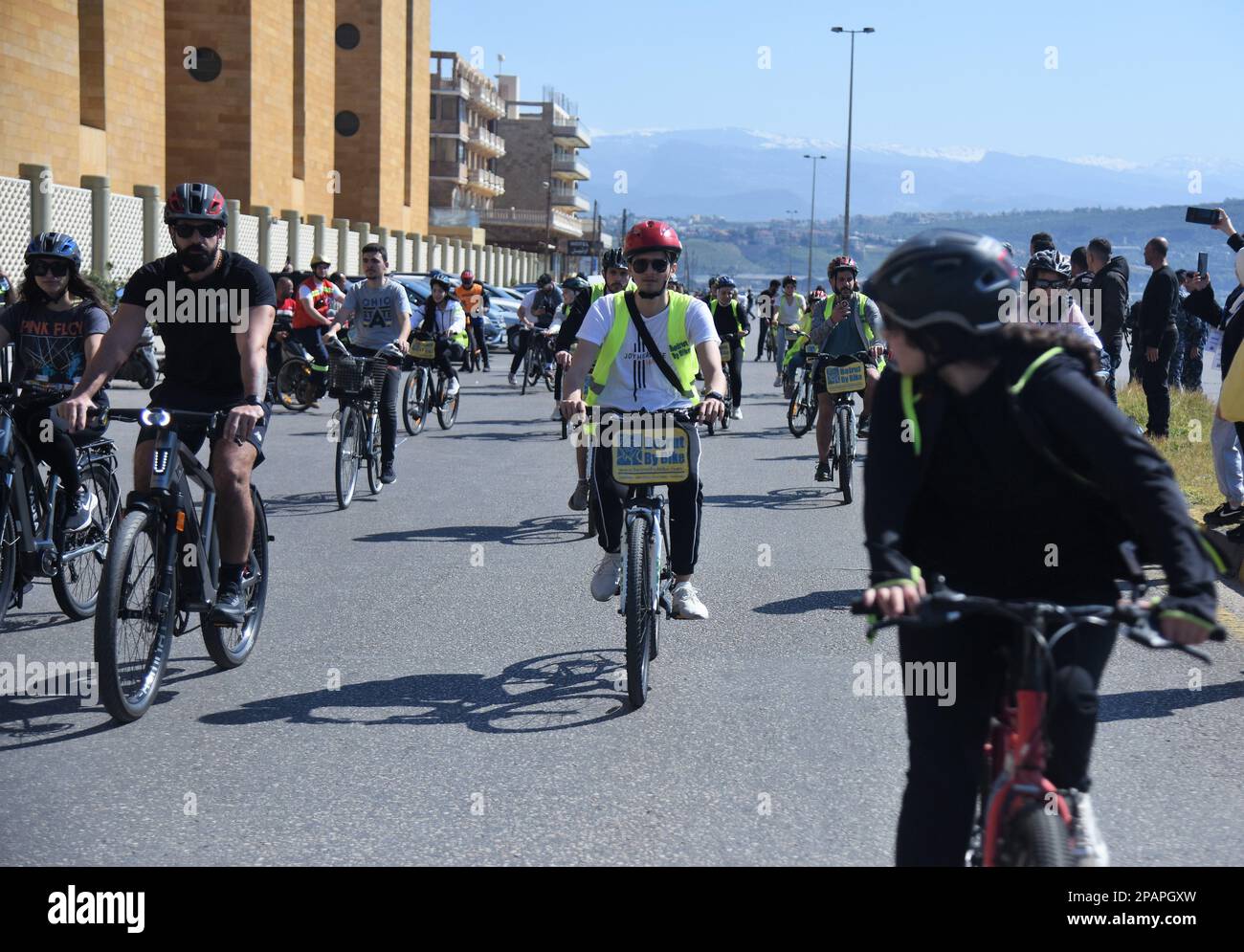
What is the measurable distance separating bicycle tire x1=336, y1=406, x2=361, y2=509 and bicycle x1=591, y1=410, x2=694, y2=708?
17.9 ft

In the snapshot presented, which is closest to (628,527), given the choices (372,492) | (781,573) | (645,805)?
(645,805)

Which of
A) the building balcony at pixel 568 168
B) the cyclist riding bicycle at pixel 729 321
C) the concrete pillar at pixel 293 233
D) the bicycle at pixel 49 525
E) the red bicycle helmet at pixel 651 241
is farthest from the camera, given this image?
the building balcony at pixel 568 168

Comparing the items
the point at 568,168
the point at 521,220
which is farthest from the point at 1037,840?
the point at 568,168

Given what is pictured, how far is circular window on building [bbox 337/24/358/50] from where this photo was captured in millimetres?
71812

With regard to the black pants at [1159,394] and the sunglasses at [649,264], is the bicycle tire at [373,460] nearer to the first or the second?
the sunglasses at [649,264]

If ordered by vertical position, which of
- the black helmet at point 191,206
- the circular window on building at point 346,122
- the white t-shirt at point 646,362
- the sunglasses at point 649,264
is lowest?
the white t-shirt at point 646,362

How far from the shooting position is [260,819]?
466 centimetres

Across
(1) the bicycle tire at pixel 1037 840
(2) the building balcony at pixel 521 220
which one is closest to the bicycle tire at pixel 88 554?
(1) the bicycle tire at pixel 1037 840

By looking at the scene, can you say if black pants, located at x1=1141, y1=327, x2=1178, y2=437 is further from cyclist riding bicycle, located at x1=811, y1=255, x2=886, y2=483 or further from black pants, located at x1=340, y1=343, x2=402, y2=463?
black pants, located at x1=340, y1=343, x2=402, y2=463

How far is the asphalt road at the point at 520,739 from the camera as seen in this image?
4.52 m

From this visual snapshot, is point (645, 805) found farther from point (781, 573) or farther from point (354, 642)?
point (781, 573)

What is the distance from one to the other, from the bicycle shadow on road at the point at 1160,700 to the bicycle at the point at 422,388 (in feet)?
37.1

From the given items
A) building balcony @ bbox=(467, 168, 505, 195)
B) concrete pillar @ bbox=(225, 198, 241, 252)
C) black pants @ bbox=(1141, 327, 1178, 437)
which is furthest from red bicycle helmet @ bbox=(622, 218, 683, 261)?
building balcony @ bbox=(467, 168, 505, 195)

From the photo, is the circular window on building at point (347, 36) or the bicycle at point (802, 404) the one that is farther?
the circular window on building at point (347, 36)
